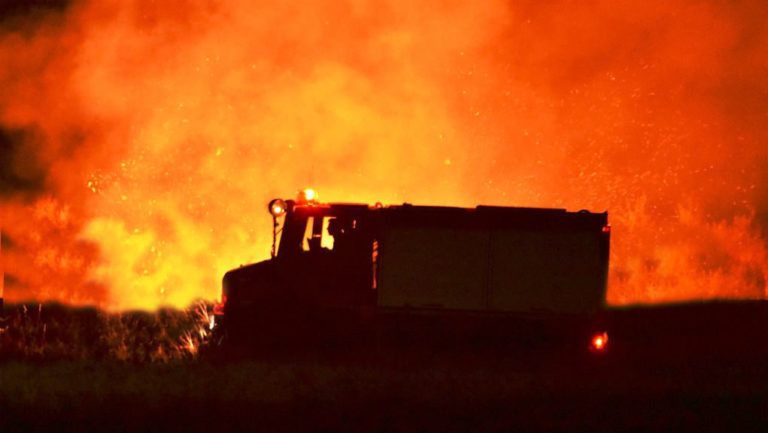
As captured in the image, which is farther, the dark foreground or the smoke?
the smoke

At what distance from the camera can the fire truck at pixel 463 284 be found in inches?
487

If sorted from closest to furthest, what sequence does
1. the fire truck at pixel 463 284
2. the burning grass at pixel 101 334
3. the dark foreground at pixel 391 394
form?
1. the dark foreground at pixel 391 394
2. the fire truck at pixel 463 284
3. the burning grass at pixel 101 334

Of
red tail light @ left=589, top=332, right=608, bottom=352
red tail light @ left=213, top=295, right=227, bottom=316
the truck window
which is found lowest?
red tail light @ left=589, top=332, right=608, bottom=352

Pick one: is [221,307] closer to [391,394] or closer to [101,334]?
[391,394]

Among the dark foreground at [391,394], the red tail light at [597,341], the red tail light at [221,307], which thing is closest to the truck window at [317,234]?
the red tail light at [221,307]

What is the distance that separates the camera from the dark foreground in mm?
9969

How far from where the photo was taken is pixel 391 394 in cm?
1118

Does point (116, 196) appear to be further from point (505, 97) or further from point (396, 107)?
point (505, 97)

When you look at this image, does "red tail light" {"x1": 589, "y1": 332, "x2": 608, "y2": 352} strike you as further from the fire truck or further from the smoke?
the smoke

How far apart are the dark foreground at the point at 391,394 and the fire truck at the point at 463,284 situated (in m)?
0.26

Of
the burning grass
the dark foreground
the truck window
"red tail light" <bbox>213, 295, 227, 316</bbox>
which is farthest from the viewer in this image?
the burning grass

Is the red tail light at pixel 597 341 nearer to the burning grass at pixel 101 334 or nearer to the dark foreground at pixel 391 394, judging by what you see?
the dark foreground at pixel 391 394

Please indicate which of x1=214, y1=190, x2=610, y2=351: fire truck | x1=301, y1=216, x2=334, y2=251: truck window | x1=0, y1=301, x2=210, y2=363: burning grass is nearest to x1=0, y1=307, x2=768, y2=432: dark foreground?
x1=214, y1=190, x2=610, y2=351: fire truck

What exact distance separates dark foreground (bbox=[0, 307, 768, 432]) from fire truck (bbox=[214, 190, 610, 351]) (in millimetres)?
262
